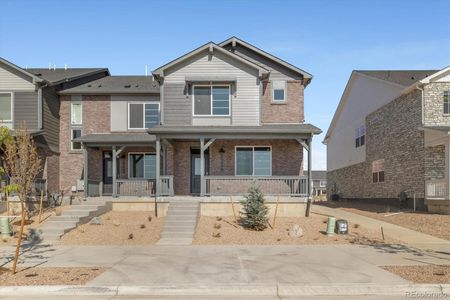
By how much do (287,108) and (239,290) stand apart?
1467cm

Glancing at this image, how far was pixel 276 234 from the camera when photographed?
15555 millimetres

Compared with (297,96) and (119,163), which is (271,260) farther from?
(119,163)

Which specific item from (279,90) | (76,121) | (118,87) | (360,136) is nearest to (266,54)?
(279,90)

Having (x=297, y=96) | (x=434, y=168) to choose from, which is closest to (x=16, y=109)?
(x=297, y=96)

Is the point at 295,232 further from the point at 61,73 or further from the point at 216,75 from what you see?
the point at 61,73

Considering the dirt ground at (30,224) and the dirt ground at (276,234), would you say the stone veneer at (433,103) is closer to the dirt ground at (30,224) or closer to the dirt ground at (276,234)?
the dirt ground at (276,234)

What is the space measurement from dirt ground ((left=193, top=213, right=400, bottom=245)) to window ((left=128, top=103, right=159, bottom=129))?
7.97 metres

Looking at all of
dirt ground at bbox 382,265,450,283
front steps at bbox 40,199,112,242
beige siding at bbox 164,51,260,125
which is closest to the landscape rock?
dirt ground at bbox 382,265,450,283

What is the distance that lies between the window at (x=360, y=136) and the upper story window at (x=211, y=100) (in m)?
16.0

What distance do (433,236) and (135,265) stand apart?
11269mm

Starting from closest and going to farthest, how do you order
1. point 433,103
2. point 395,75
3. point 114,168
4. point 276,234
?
point 276,234
point 114,168
point 433,103
point 395,75

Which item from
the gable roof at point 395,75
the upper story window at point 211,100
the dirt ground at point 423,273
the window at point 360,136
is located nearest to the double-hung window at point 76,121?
the upper story window at point 211,100

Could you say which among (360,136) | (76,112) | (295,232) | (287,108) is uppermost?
(76,112)

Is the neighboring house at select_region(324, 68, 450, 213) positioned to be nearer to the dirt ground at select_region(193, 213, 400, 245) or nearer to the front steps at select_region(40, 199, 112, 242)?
the dirt ground at select_region(193, 213, 400, 245)
